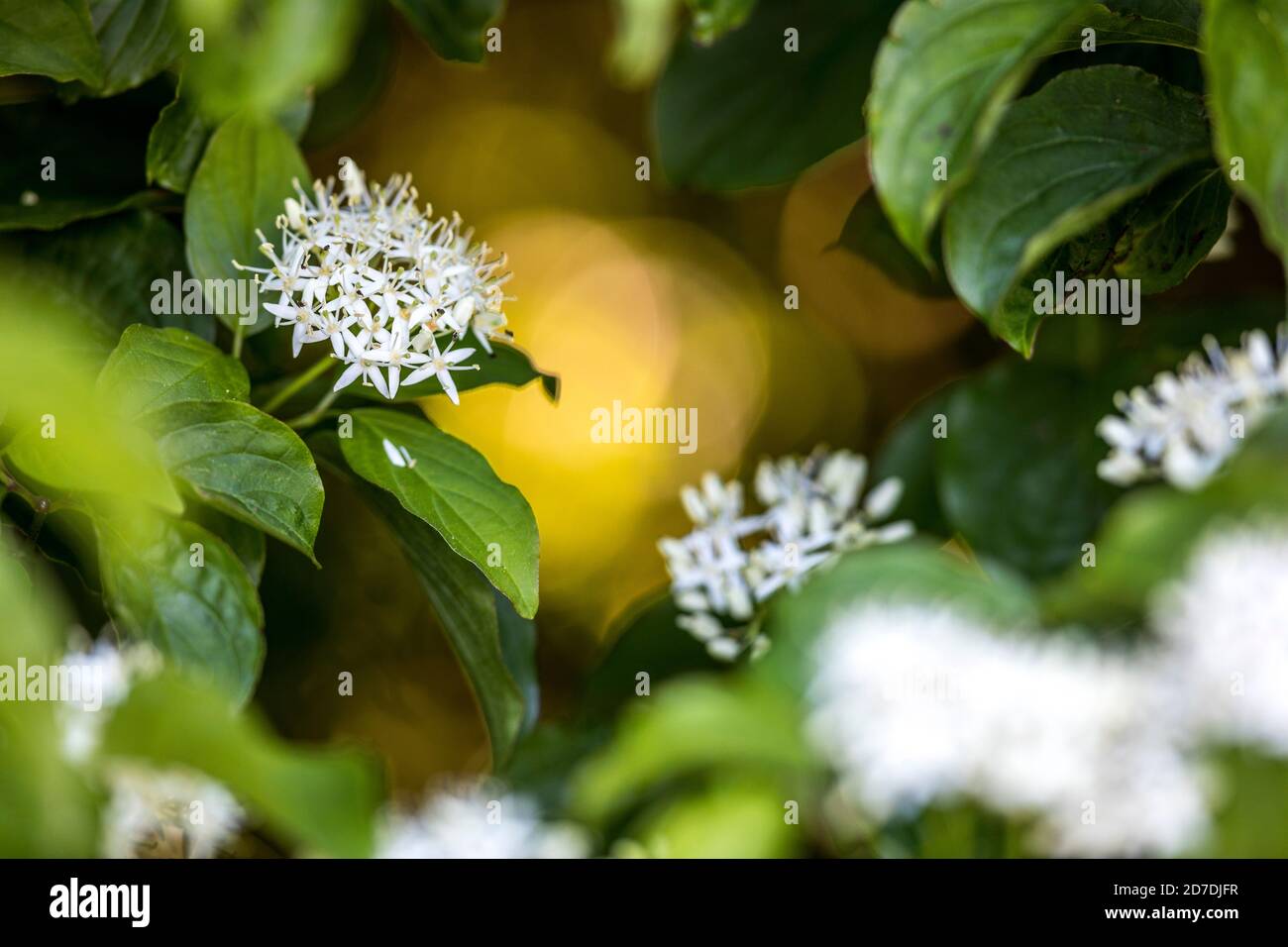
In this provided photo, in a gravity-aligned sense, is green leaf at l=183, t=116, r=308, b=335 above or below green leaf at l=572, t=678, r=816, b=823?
above

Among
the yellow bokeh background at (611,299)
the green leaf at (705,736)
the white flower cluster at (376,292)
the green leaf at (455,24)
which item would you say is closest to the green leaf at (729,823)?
the green leaf at (705,736)

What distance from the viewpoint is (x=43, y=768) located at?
0.85 ft

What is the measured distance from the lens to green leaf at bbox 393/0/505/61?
573 millimetres

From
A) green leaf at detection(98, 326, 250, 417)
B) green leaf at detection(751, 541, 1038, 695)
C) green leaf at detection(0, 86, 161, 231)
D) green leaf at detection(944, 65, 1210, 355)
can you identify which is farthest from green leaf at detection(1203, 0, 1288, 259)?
green leaf at detection(0, 86, 161, 231)

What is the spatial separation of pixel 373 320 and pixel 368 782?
0.26 meters

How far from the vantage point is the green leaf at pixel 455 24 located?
573 millimetres

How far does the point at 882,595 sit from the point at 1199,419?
0.63 ft

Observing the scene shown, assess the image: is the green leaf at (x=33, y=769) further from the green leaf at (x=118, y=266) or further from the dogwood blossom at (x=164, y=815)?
the green leaf at (x=118, y=266)

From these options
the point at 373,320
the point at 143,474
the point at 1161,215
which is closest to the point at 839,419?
the point at 1161,215

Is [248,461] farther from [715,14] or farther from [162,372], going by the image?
[715,14]

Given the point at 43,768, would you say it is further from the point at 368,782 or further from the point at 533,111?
the point at 533,111

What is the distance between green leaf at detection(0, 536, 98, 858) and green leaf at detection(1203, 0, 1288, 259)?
1.22 feet

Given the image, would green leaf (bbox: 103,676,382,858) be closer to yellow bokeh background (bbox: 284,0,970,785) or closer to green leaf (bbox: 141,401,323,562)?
green leaf (bbox: 141,401,323,562)

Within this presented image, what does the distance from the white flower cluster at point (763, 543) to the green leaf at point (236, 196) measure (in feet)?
0.85
